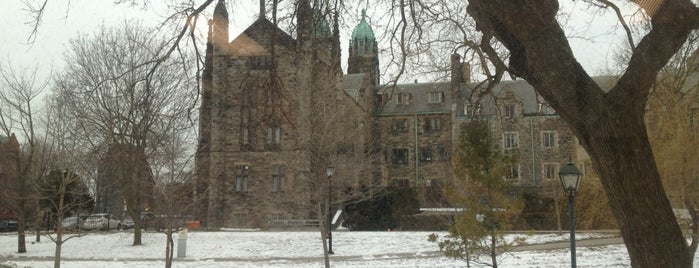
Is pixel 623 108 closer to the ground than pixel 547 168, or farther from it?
closer to the ground

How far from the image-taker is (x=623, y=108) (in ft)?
17.2

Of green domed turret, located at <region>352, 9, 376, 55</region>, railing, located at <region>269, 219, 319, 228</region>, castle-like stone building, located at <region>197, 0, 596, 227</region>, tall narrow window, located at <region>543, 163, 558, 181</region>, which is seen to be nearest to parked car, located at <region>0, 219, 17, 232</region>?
castle-like stone building, located at <region>197, 0, 596, 227</region>

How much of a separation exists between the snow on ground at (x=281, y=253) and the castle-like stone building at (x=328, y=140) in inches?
107

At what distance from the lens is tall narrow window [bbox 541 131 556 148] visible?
1971 inches

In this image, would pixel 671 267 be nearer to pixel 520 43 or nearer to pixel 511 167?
pixel 520 43

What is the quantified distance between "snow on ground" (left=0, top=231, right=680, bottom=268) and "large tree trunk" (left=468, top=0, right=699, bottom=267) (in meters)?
12.8

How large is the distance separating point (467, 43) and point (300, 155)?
29.3 meters

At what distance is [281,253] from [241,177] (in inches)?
→ 817

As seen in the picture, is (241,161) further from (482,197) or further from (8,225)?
(482,197)

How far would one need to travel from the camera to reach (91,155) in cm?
2350

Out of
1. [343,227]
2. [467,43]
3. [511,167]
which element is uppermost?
[467,43]

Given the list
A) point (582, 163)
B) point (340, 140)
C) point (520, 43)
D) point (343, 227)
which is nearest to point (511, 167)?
point (520, 43)

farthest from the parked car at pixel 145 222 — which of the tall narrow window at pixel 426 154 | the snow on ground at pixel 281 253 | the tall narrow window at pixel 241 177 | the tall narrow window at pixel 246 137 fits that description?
the tall narrow window at pixel 426 154

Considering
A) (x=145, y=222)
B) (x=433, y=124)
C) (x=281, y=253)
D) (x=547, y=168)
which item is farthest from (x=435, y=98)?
(x=281, y=253)
